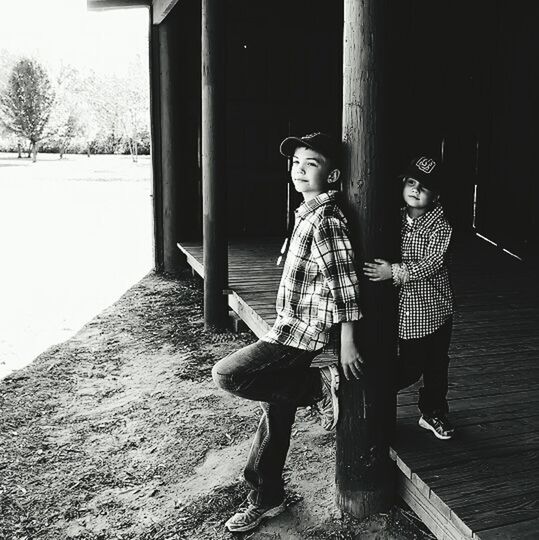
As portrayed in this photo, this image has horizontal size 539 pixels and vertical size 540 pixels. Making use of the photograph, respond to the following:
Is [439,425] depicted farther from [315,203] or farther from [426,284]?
[315,203]

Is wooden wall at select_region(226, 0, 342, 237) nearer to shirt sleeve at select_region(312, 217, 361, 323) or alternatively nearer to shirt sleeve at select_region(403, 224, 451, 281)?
shirt sleeve at select_region(403, 224, 451, 281)

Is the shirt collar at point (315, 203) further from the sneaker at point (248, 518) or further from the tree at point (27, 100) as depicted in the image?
the tree at point (27, 100)

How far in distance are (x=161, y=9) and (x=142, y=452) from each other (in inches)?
226

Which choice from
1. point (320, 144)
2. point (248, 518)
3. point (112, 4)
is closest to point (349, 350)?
point (320, 144)

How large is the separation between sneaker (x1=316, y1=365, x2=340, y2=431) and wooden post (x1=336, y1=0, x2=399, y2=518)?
1.6 inches

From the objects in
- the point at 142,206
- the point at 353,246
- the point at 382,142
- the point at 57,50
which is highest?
the point at 57,50

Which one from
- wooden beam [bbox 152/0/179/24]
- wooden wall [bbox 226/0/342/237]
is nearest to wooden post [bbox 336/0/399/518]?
wooden beam [bbox 152/0/179/24]

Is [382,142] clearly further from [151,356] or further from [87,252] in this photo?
[87,252]

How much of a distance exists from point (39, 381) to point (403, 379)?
3.59 m

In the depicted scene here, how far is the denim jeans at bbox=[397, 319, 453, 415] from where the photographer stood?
305 centimetres

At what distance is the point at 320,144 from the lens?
9.26ft

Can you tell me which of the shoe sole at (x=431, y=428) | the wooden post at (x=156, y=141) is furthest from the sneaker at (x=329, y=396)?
the wooden post at (x=156, y=141)

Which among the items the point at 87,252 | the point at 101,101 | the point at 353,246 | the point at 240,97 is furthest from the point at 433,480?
the point at 101,101

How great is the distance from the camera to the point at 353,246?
2.91m
